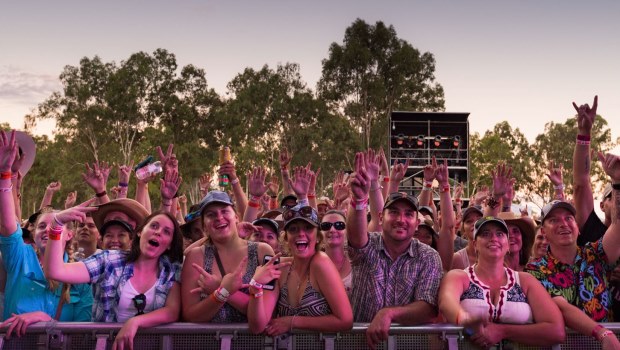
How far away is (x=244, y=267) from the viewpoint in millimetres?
4242

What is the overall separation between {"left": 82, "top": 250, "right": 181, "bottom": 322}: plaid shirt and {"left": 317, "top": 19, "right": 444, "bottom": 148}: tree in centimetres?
3777

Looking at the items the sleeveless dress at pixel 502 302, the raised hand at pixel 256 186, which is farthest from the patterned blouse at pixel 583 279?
the raised hand at pixel 256 186

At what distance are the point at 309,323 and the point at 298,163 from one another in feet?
125

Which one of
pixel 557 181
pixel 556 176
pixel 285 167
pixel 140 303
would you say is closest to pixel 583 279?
pixel 140 303

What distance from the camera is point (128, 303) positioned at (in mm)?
4270

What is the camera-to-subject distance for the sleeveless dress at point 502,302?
163 inches

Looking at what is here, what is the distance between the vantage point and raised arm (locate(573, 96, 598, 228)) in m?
5.42

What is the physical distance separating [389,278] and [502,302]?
75 centimetres

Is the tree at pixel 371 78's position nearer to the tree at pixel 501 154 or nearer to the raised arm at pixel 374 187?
the tree at pixel 501 154

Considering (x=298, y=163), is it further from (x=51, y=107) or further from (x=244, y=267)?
(x=244, y=267)

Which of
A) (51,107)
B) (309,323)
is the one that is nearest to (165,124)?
(51,107)

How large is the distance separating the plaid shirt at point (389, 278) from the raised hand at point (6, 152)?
2.25 meters

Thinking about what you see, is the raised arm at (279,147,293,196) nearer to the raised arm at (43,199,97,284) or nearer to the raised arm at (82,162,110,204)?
the raised arm at (82,162,110,204)

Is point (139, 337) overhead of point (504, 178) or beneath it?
beneath
